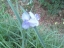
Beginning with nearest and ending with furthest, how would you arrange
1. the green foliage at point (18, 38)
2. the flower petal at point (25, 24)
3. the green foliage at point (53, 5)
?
the flower petal at point (25, 24) < the green foliage at point (18, 38) < the green foliage at point (53, 5)

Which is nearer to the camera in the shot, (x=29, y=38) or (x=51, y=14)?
(x=29, y=38)

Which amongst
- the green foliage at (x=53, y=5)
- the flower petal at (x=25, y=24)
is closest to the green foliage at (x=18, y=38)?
the flower petal at (x=25, y=24)

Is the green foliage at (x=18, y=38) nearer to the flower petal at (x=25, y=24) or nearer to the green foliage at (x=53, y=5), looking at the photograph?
the flower petal at (x=25, y=24)

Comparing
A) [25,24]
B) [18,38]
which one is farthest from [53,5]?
[25,24]

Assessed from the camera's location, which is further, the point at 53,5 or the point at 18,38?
the point at 53,5

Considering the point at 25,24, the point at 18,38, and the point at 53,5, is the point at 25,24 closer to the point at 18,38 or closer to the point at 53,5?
the point at 18,38

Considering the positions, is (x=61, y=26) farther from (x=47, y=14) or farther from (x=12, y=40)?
(x=12, y=40)

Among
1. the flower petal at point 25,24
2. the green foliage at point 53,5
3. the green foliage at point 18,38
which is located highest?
the green foliage at point 53,5

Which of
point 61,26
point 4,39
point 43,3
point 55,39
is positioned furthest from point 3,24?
point 43,3
